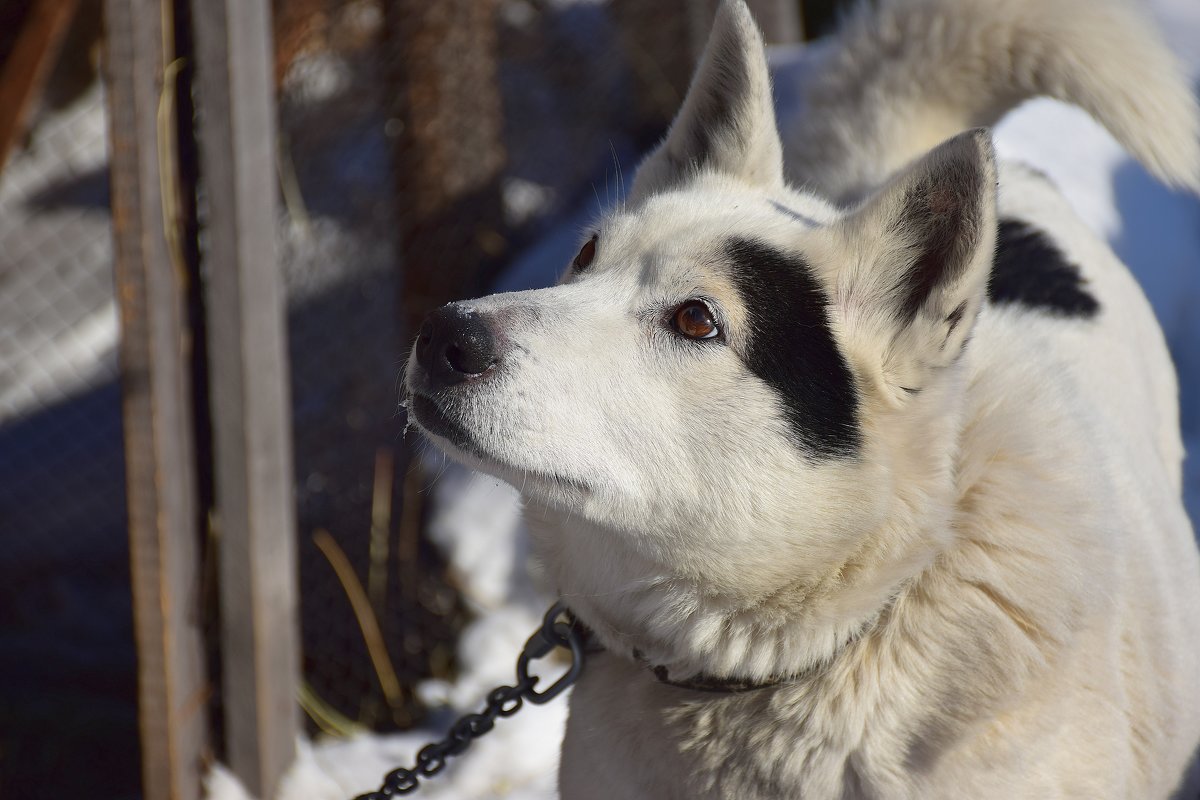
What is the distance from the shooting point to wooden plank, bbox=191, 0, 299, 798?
8.08 feet

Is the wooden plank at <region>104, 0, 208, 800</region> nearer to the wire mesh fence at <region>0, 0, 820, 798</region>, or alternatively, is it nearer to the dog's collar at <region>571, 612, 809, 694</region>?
the wire mesh fence at <region>0, 0, 820, 798</region>

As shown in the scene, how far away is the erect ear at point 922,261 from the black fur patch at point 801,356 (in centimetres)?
6

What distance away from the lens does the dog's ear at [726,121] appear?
190 cm

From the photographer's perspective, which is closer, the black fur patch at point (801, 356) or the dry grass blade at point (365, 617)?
the black fur patch at point (801, 356)

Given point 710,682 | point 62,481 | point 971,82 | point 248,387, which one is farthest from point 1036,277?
point 62,481

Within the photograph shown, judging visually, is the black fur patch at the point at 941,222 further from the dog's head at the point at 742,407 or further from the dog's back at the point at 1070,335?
the dog's back at the point at 1070,335

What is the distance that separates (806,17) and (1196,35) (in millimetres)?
2764

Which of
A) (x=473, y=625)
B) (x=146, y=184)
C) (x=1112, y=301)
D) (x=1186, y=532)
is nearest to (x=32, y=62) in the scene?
(x=146, y=184)

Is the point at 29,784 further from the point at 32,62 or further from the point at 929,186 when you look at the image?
the point at 929,186

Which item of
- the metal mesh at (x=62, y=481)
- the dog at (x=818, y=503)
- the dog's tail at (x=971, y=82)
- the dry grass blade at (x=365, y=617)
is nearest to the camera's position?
the dog at (x=818, y=503)

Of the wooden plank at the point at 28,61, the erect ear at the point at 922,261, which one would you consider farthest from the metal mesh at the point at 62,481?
the erect ear at the point at 922,261

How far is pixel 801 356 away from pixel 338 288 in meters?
3.37

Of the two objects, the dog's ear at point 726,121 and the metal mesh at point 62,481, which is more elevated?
the dog's ear at point 726,121

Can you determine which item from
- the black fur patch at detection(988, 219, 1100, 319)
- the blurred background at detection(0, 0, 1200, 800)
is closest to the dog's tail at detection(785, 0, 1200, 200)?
the black fur patch at detection(988, 219, 1100, 319)
